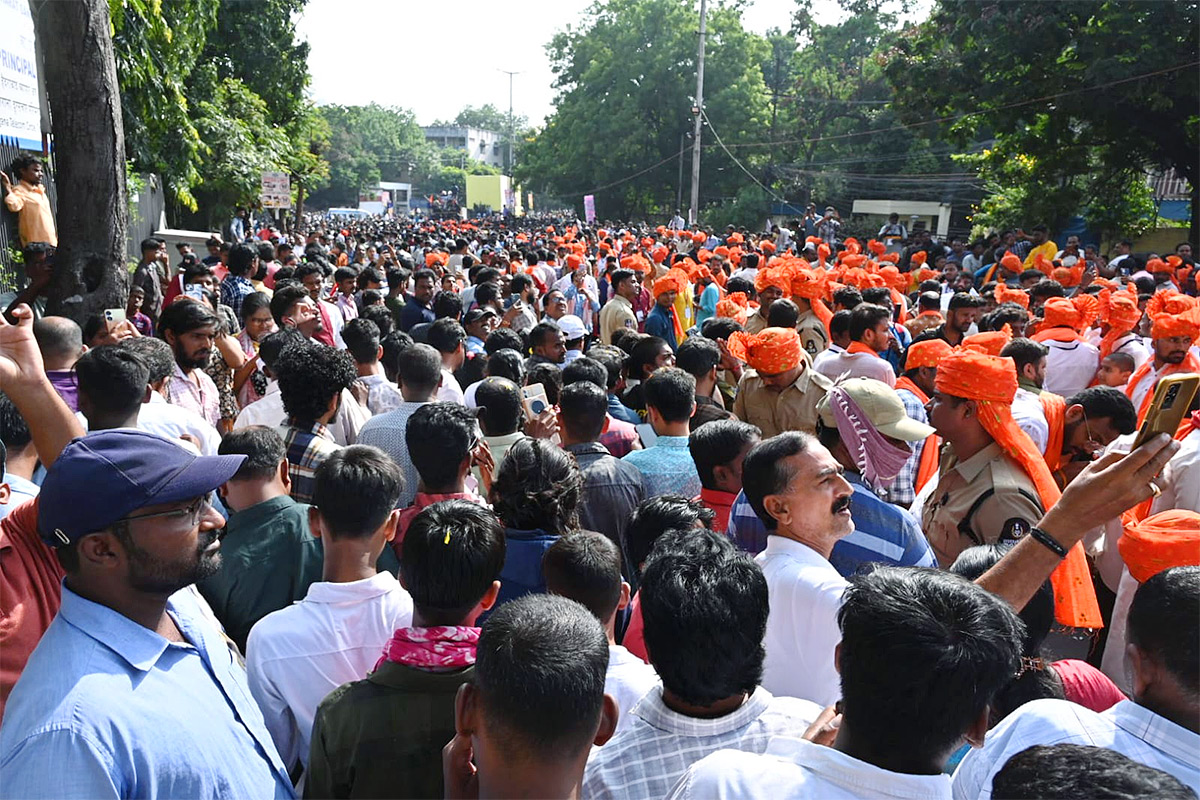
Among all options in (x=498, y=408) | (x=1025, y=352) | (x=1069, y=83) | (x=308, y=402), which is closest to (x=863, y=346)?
(x=1025, y=352)

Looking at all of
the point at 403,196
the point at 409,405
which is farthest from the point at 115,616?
the point at 403,196

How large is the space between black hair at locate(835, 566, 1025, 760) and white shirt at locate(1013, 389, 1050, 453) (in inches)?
126

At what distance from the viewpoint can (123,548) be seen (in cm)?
185

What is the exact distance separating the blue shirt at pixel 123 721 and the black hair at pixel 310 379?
79.4 inches

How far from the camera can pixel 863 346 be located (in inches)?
247

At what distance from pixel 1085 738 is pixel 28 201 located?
9.82 meters

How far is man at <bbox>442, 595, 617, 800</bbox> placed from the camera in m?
1.73

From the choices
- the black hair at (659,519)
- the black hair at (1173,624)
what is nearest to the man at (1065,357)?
the black hair at (659,519)

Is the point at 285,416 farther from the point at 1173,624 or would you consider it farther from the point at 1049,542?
the point at 1173,624

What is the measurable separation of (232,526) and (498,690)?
1633 millimetres

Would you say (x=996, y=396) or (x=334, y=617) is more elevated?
(x=996, y=396)

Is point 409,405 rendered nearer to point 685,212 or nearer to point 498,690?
point 498,690

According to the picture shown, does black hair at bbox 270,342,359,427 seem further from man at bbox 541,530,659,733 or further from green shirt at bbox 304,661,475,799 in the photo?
green shirt at bbox 304,661,475,799

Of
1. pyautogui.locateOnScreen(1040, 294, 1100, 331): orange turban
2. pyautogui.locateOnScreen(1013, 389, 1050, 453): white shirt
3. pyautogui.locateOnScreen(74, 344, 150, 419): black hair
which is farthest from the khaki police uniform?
pyautogui.locateOnScreen(1040, 294, 1100, 331): orange turban
